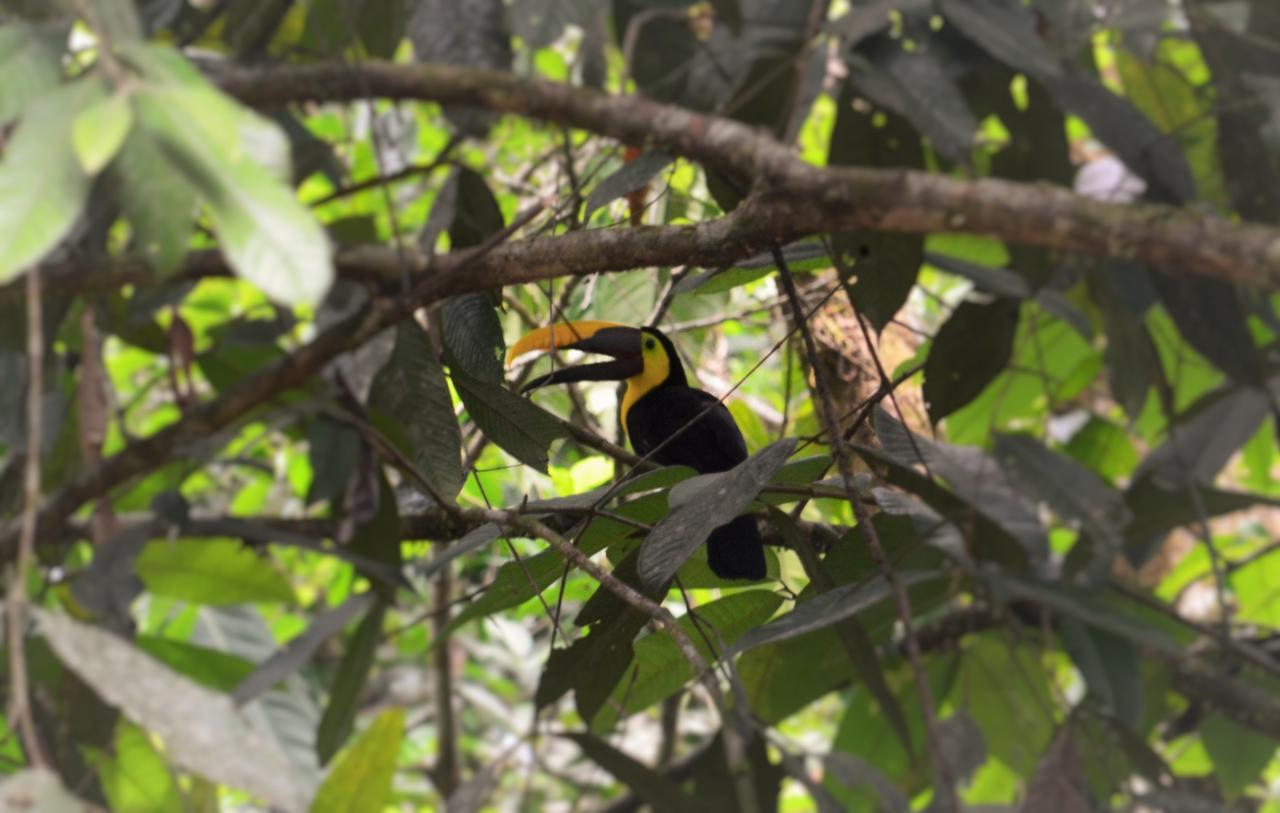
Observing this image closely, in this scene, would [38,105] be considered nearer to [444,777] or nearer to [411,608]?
[444,777]

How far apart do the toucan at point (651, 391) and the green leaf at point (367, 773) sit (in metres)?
0.52

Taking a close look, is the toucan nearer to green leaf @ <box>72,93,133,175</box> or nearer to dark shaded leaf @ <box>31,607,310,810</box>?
dark shaded leaf @ <box>31,607,310,810</box>

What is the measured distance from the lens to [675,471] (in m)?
1.39

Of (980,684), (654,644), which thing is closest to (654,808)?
(654,644)

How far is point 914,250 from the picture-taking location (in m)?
1.42

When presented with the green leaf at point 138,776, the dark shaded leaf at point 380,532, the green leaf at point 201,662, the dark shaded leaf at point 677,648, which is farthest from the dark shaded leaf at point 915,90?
the green leaf at point 201,662

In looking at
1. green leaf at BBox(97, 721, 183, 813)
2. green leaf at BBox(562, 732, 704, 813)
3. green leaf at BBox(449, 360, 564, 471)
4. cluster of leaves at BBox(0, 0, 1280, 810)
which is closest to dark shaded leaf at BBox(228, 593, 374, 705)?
cluster of leaves at BBox(0, 0, 1280, 810)

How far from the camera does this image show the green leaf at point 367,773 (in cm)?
186

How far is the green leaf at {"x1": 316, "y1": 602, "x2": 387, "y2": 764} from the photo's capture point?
2053 millimetres

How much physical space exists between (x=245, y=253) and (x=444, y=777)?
2.52 meters

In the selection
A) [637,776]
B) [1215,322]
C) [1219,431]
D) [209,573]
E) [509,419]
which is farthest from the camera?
[1219,431]

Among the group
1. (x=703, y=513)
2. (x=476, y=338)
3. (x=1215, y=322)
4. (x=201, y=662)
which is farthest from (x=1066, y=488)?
(x=201, y=662)

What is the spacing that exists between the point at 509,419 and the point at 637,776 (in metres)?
0.42

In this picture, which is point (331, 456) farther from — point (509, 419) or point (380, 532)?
point (509, 419)
